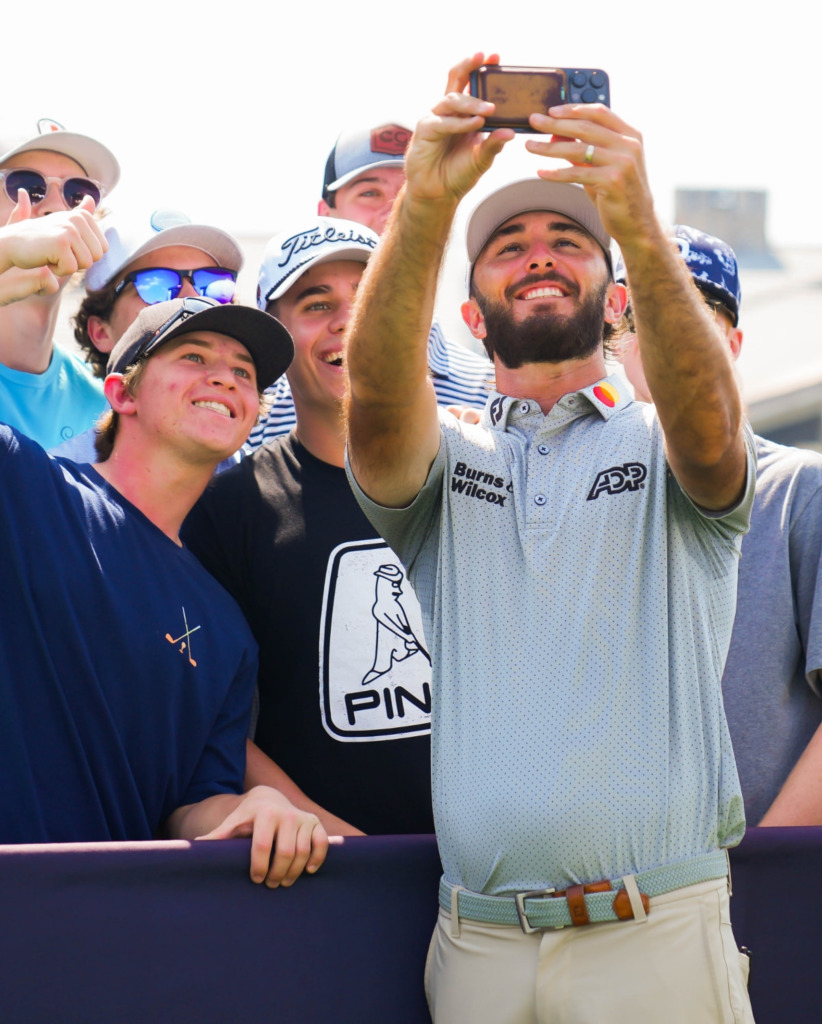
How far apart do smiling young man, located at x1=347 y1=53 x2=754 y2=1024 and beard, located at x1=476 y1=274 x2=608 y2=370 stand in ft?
0.53

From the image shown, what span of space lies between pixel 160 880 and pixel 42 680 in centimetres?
54

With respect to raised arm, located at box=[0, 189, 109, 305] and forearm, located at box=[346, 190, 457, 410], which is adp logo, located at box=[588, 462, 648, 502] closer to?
forearm, located at box=[346, 190, 457, 410]

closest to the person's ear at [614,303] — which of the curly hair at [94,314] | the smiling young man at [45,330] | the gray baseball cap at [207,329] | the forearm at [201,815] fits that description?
the gray baseball cap at [207,329]

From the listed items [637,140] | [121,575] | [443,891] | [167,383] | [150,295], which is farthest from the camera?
[150,295]

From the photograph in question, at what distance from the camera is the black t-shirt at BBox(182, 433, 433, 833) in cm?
317

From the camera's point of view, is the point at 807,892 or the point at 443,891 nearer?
the point at 443,891

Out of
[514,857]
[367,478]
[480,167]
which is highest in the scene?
[480,167]

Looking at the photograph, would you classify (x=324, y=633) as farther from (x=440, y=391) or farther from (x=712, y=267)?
(x=712, y=267)

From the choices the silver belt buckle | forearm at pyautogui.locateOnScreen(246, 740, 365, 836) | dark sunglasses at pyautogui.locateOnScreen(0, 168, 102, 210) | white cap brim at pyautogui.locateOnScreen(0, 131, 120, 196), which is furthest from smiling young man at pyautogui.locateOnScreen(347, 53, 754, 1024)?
white cap brim at pyautogui.locateOnScreen(0, 131, 120, 196)

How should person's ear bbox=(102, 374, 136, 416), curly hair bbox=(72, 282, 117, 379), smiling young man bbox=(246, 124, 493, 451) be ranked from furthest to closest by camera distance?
smiling young man bbox=(246, 124, 493, 451) < curly hair bbox=(72, 282, 117, 379) < person's ear bbox=(102, 374, 136, 416)

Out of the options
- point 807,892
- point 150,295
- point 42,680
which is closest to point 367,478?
point 42,680

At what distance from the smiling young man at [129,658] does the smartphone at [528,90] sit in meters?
1.00

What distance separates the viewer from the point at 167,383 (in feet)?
11.1

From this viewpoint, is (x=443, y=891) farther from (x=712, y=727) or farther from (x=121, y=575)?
(x=121, y=575)
